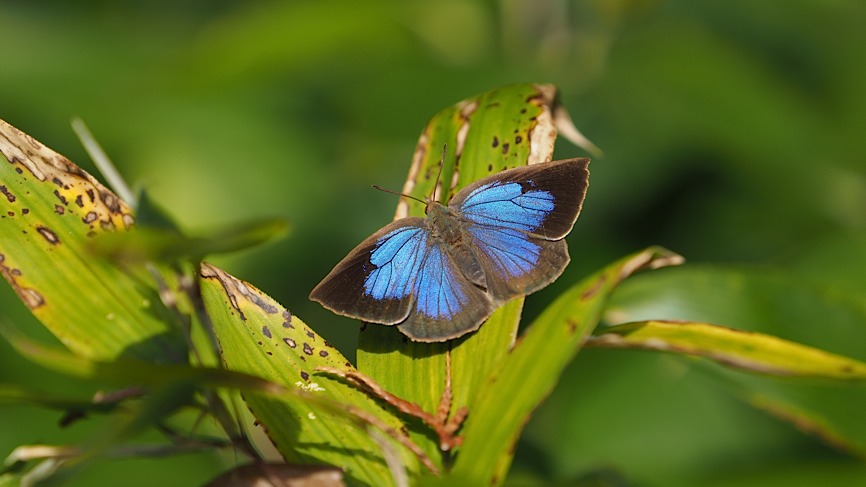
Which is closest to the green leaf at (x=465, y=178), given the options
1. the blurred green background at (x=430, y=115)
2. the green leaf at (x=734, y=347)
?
the green leaf at (x=734, y=347)

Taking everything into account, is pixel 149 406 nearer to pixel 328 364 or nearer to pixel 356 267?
pixel 328 364

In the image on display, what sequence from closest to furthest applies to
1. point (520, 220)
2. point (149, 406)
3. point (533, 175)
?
point (149, 406) < point (533, 175) < point (520, 220)

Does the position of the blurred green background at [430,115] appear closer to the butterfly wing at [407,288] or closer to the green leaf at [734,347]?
the butterfly wing at [407,288]

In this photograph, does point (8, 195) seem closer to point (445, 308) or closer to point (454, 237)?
point (445, 308)

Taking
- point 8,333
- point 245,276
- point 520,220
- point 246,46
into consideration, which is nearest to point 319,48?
point 246,46

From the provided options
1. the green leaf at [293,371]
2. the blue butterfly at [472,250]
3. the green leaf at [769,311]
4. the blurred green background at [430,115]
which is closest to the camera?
the green leaf at [293,371]
